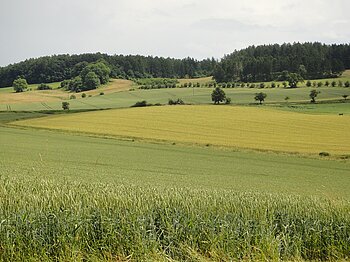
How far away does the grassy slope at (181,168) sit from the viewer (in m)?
19.7

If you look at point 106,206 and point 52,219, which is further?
point 106,206

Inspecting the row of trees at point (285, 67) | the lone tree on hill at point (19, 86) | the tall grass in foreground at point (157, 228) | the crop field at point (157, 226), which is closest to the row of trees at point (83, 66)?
the lone tree on hill at point (19, 86)

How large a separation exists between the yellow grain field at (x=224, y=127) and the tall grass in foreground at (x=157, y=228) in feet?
101

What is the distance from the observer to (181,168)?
2681cm

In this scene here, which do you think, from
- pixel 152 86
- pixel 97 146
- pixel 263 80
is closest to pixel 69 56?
pixel 152 86

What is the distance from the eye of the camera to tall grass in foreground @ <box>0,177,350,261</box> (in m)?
7.95

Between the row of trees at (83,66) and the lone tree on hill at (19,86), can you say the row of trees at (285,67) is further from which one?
the lone tree on hill at (19,86)

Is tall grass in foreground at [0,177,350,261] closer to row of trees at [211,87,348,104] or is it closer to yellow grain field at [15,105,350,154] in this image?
yellow grain field at [15,105,350,154]

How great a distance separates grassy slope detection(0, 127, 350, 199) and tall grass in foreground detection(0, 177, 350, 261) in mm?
6270

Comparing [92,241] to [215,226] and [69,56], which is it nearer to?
[215,226]

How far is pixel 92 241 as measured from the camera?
27.1 ft

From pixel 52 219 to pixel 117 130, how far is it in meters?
43.9

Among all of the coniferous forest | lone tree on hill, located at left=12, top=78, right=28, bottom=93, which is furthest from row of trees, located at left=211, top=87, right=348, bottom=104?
lone tree on hill, located at left=12, top=78, right=28, bottom=93

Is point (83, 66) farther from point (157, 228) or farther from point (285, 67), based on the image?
point (157, 228)
